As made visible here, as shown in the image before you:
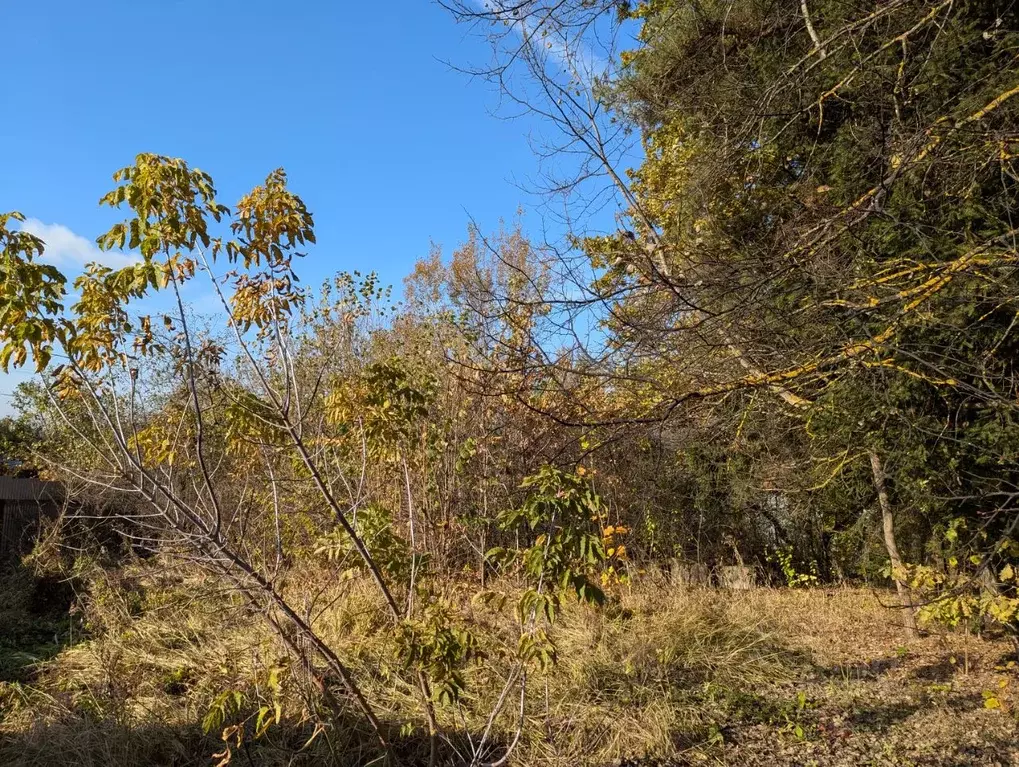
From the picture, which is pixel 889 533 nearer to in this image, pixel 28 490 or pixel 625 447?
pixel 625 447

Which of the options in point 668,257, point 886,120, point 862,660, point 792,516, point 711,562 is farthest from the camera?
point 711,562

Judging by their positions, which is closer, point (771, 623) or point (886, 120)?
point (886, 120)

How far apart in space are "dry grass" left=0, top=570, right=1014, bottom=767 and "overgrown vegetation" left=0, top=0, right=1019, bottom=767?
3 centimetres

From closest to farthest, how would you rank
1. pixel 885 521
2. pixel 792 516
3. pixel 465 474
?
pixel 885 521
pixel 465 474
pixel 792 516

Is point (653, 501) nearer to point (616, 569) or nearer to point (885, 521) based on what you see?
point (616, 569)

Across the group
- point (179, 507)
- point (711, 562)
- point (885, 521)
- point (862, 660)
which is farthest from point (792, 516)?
point (179, 507)

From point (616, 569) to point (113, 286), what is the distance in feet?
18.3

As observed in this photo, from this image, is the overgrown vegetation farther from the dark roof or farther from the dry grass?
the dark roof

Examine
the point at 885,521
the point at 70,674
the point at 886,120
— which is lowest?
the point at 70,674

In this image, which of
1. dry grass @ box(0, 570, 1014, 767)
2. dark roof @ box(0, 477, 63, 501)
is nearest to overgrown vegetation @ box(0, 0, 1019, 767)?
dry grass @ box(0, 570, 1014, 767)

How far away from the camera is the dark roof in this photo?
8617 millimetres

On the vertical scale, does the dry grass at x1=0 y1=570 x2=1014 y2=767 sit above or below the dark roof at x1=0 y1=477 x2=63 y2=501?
below

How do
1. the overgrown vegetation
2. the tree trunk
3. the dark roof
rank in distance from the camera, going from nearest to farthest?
the overgrown vegetation → the tree trunk → the dark roof

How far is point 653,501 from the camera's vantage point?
811 centimetres
